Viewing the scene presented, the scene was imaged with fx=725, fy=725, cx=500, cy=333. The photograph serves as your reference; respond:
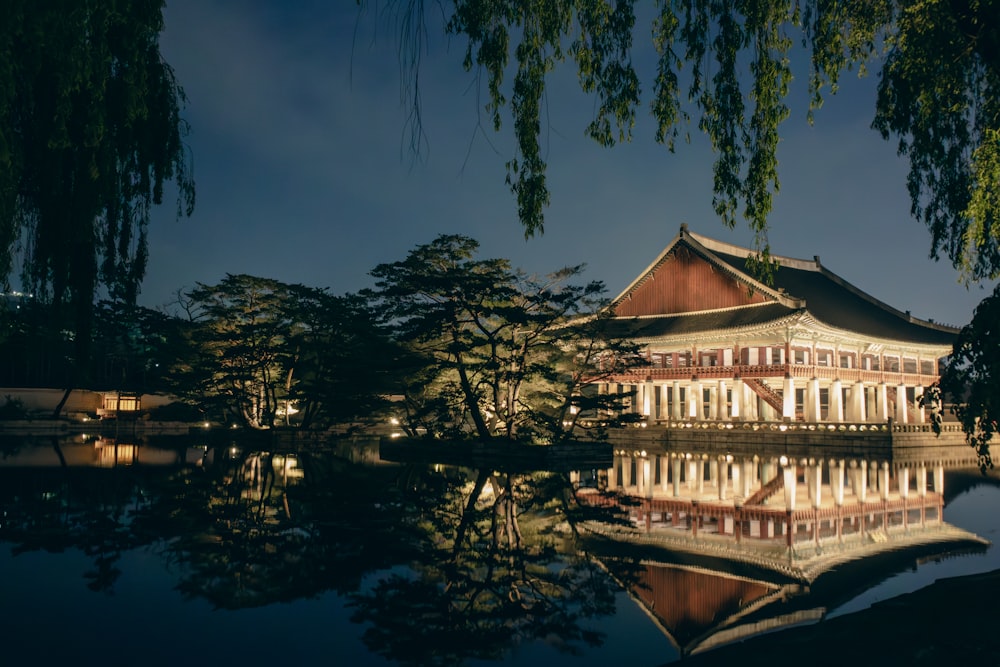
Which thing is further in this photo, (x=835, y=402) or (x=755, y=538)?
(x=835, y=402)

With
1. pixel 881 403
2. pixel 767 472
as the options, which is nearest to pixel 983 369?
A: pixel 767 472

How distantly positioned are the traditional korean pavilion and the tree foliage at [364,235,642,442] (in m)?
9.98

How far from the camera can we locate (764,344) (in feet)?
134

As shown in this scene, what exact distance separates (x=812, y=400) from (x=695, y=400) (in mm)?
6935

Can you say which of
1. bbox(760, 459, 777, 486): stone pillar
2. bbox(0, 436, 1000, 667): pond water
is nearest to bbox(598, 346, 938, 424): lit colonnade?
bbox(760, 459, 777, 486): stone pillar

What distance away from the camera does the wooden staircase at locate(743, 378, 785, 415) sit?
133 ft

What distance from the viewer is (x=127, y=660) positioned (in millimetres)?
6035

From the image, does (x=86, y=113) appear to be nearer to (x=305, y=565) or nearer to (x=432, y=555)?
(x=305, y=565)

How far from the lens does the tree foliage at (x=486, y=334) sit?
27.3 m

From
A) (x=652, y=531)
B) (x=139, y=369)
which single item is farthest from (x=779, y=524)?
(x=139, y=369)

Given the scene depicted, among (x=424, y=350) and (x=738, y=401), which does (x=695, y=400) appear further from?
(x=424, y=350)

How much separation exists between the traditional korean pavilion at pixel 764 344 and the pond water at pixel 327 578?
23.6 metres

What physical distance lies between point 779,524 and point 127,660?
11912mm

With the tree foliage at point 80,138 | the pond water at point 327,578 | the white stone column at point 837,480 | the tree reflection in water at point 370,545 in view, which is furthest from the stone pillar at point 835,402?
the tree foliage at point 80,138
